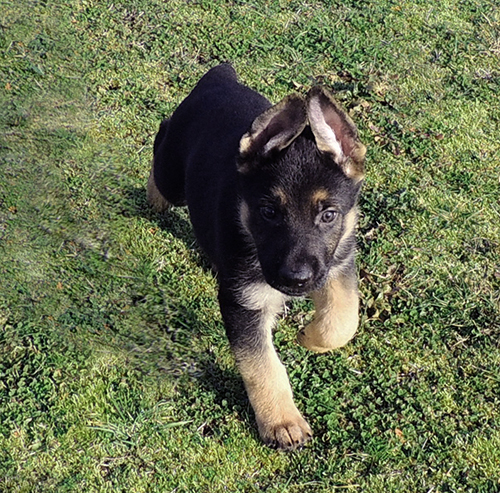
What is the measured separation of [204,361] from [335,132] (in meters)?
1.71

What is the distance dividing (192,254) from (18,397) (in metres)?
1.54

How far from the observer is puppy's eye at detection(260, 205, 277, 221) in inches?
140

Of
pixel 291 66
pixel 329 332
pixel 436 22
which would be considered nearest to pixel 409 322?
pixel 329 332

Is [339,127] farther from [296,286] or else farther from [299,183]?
[296,286]

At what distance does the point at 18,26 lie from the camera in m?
7.61

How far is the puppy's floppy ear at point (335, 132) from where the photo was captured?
3.31 meters

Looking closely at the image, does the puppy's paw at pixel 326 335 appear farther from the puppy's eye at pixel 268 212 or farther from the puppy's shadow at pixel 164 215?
the puppy's shadow at pixel 164 215

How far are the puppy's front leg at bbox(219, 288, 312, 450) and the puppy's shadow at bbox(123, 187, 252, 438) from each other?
22 cm

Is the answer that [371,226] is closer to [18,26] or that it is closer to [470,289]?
[470,289]

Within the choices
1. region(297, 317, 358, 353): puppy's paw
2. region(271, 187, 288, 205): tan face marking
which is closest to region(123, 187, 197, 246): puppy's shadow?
region(297, 317, 358, 353): puppy's paw

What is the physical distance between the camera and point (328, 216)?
3.58 m

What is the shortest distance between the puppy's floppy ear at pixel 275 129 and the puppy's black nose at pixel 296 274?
57cm

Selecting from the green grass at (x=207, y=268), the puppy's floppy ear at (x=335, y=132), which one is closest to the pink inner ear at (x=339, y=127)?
the puppy's floppy ear at (x=335, y=132)

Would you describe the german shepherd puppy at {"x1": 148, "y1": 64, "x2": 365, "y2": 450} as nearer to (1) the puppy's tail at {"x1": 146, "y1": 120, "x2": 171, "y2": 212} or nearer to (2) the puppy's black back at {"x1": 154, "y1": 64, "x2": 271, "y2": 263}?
(2) the puppy's black back at {"x1": 154, "y1": 64, "x2": 271, "y2": 263}
